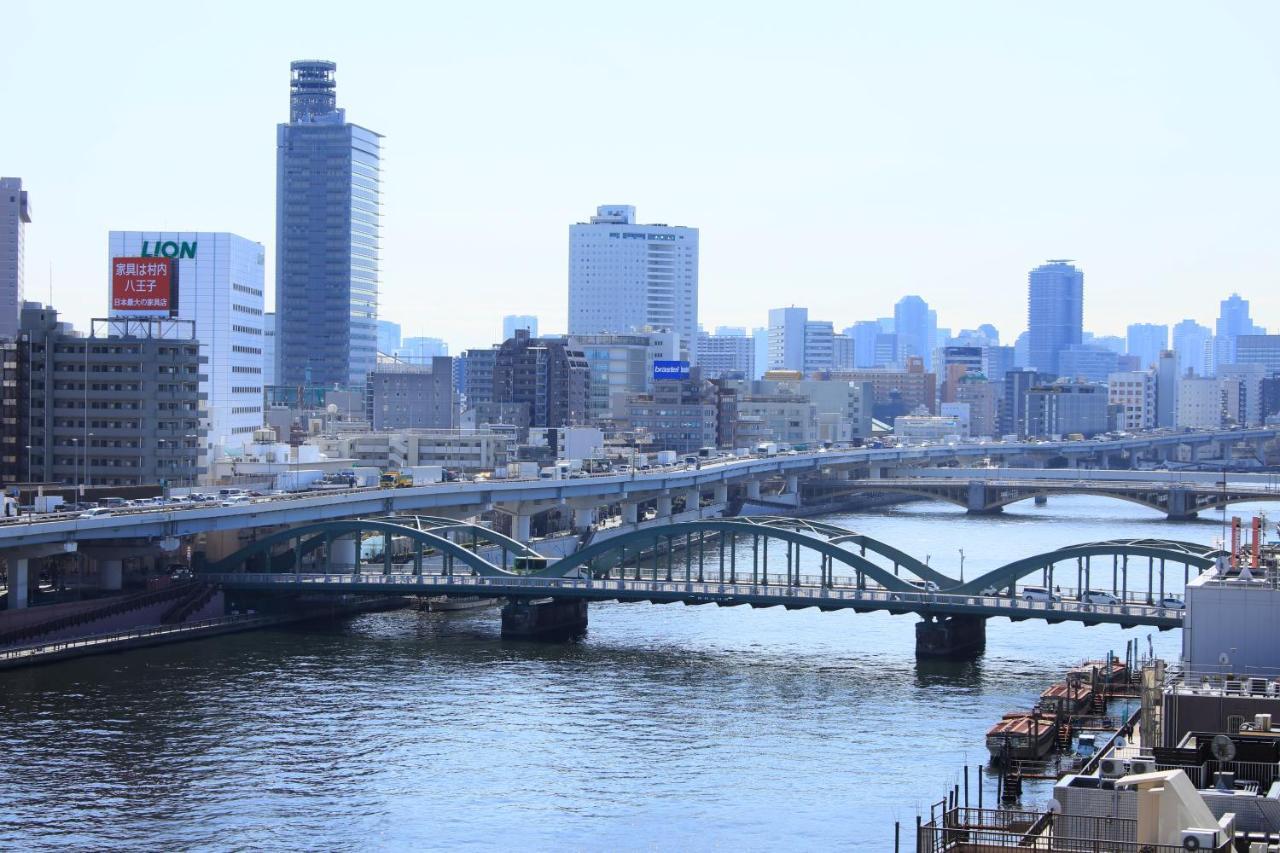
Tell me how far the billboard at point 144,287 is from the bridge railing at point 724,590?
89.7ft

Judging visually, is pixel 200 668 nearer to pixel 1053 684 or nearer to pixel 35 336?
pixel 1053 684

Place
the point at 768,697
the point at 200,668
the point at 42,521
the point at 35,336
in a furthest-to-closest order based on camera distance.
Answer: the point at 35,336 → the point at 42,521 → the point at 200,668 → the point at 768,697

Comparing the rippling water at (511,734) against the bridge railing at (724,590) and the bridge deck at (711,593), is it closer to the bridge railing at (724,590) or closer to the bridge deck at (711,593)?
the bridge deck at (711,593)

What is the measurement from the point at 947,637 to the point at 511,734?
21.3 m

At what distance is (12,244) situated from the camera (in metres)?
192

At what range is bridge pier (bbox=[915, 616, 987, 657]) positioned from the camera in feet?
225

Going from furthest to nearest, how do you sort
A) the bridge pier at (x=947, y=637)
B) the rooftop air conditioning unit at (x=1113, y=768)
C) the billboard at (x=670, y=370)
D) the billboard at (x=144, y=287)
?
the billboard at (x=670, y=370)
the billboard at (x=144, y=287)
the bridge pier at (x=947, y=637)
the rooftop air conditioning unit at (x=1113, y=768)

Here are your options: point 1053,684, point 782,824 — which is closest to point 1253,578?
point 782,824

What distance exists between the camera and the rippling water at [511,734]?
4344 cm

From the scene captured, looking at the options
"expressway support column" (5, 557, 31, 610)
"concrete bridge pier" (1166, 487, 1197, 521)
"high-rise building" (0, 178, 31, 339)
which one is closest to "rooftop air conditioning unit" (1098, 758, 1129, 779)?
"expressway support column" (5, 557, 31, 610)

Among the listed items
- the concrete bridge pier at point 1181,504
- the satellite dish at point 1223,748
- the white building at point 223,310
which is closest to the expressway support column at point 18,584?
the satellite dish at point 1223,748

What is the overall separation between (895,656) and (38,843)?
117 ft

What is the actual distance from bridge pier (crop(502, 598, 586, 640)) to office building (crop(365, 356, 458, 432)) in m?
110

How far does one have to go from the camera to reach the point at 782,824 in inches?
1710
